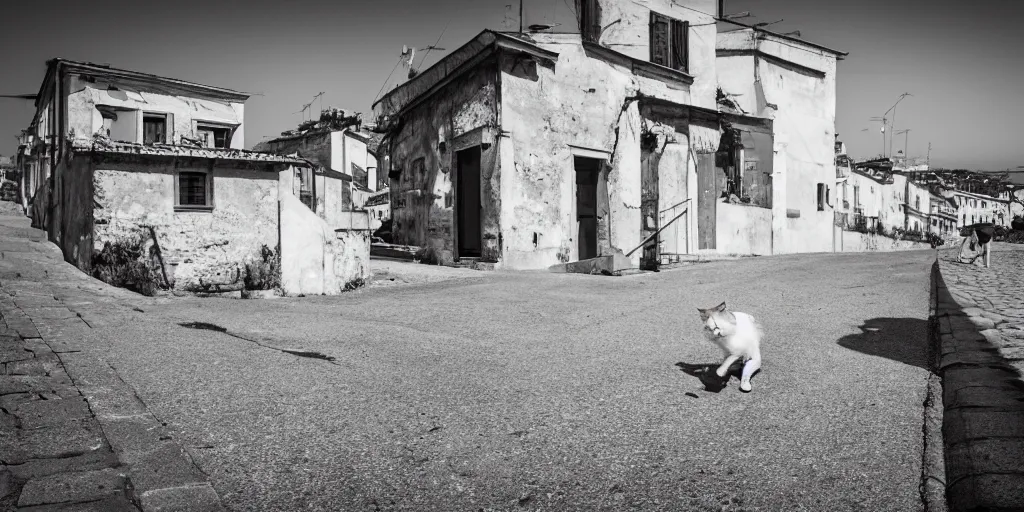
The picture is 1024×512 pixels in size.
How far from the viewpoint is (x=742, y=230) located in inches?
901

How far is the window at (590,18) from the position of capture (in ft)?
67.1

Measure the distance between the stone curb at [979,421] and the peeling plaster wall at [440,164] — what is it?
1132cm

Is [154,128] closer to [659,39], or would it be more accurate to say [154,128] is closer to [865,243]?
[659,39]

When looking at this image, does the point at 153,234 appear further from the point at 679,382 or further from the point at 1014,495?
the point at 1014,495

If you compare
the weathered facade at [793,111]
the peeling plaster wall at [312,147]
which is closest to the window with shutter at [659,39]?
the weathered facade at [793,111]

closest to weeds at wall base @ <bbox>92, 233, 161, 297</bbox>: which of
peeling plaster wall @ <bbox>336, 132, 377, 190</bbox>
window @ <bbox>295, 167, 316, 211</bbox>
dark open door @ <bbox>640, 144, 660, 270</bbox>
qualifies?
window @ <bbox>295, 167, 316, 211</bbox>

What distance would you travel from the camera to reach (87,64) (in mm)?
19891

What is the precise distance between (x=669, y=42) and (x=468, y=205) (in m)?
9.35

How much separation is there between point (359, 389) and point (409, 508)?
1961 mm

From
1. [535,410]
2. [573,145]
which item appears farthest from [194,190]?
[535,410]

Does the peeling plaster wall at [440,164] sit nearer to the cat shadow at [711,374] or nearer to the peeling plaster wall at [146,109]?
the peeling plaster wall at [146,109]

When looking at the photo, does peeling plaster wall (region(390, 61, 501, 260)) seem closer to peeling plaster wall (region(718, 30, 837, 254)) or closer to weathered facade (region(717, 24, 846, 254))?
weathered facade (region(717, 24, 846, 254))

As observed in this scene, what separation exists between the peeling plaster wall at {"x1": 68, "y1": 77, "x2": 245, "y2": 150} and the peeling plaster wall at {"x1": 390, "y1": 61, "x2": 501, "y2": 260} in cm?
567

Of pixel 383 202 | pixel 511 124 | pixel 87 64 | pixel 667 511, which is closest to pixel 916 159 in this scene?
pixel 383 202
